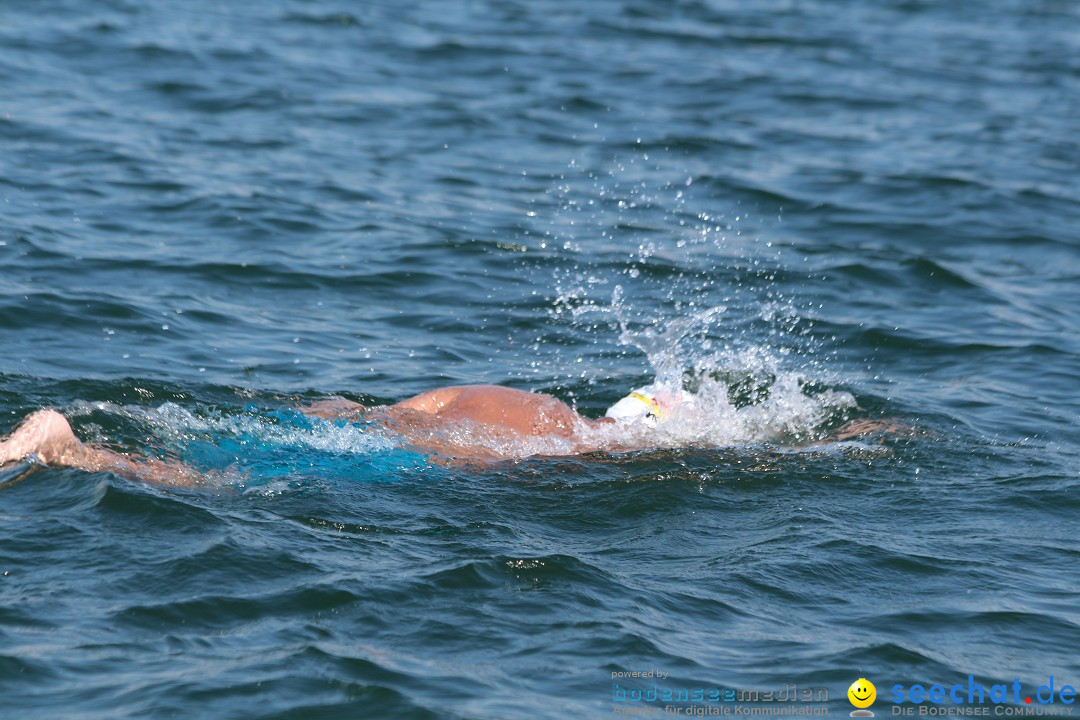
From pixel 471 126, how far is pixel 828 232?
441 centimetres

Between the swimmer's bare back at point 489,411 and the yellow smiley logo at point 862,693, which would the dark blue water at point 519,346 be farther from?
the swimmer's bare back at point 489,411

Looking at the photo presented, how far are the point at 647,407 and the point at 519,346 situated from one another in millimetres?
2372

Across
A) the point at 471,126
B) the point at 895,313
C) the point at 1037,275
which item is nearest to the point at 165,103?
the point at 471,126

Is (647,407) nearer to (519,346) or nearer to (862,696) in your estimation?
(519,346)

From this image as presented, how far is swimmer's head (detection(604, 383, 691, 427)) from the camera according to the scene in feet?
25.4

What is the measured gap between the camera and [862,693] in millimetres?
5414

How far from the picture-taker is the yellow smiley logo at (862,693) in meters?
5.38

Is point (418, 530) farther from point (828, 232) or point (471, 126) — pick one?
point (471, 126)

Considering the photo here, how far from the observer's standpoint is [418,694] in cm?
512

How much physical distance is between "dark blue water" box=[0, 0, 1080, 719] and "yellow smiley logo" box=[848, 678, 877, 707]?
4 centimetres

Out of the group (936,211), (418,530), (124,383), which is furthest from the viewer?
(936,211)

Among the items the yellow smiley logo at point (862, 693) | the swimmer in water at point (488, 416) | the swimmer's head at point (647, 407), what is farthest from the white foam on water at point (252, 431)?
the yellow smiley logo at point (862, 693)

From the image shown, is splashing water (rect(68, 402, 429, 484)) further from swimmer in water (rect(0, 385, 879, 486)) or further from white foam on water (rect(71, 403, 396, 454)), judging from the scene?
swimmer in water (rect(0, 385, 879, 486))

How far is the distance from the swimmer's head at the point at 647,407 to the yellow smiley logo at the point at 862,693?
2.55 m
